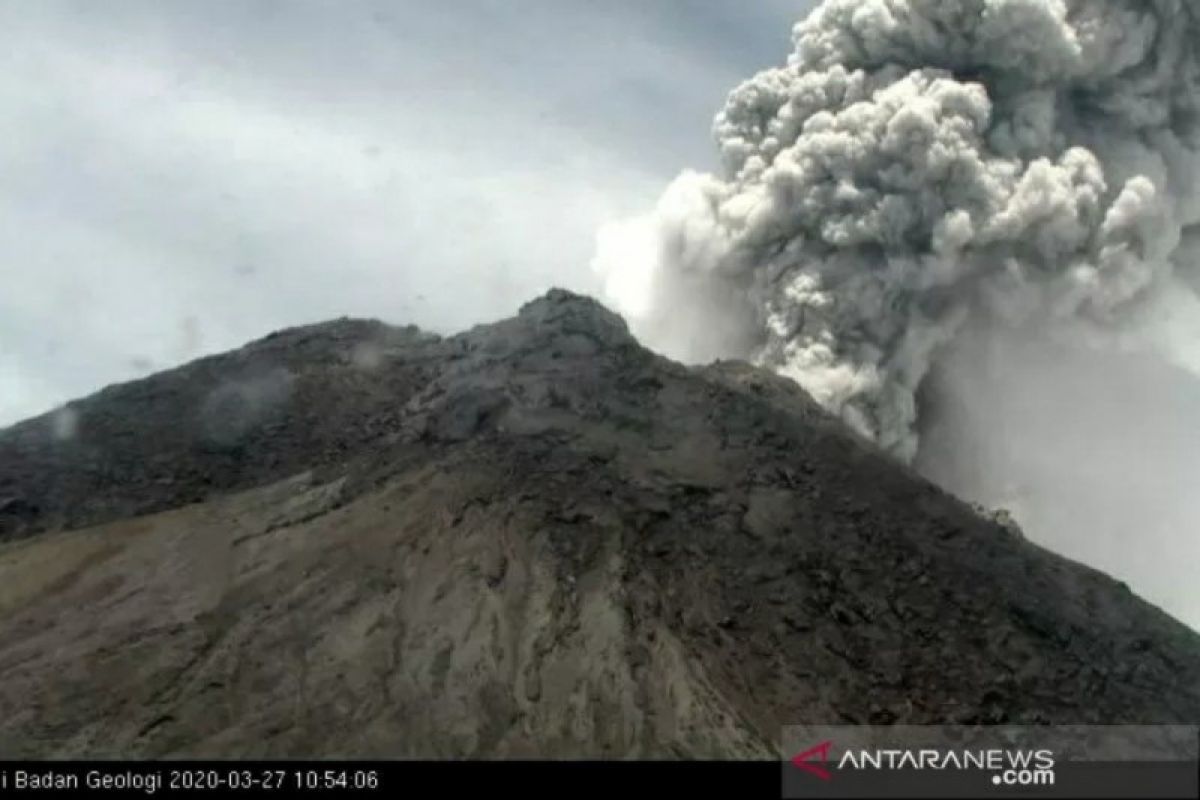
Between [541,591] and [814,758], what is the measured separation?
709 centimetres

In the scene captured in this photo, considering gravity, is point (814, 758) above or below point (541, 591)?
below

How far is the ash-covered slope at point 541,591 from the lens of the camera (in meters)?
28.1

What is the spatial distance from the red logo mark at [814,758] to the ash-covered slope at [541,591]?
3.98 feet

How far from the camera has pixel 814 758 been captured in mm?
27609

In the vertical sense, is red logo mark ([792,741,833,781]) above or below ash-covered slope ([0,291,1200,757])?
below

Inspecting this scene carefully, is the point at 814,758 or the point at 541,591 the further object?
the point at 541,591

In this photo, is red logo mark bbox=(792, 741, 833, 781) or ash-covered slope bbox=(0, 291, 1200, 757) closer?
red logo mark bbox=(792, 741, 833, 781)

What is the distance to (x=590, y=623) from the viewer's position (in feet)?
100

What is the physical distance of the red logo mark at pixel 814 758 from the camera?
83.7 feet

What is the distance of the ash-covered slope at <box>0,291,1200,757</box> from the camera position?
28125 mm

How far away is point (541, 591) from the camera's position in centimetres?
3142

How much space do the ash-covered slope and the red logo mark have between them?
3.98 feet

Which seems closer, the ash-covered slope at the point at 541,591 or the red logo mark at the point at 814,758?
the red logo mark at the point at 814,758

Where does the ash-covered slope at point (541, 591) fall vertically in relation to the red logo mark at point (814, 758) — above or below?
above
